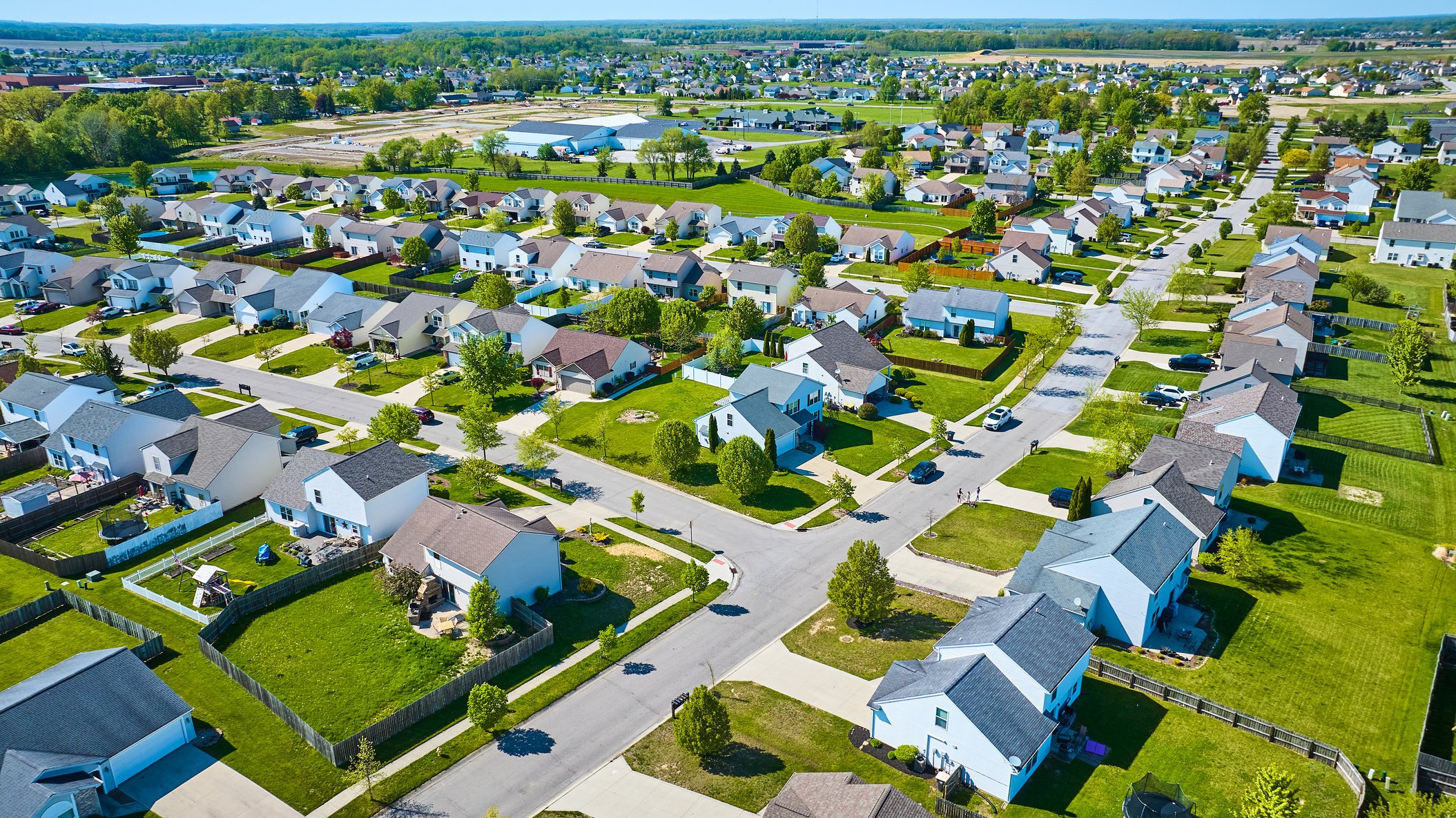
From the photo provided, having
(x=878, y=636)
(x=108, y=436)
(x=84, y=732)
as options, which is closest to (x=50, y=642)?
(x=84, y=732)

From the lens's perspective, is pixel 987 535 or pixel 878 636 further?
pixel 987 535

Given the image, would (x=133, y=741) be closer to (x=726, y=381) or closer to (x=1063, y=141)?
(x=726, y=381)

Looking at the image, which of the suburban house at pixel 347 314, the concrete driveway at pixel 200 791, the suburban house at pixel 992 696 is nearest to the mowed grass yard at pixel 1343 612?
the suburban house at pixel 992 696

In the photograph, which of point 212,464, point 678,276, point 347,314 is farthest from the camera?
point 678,276

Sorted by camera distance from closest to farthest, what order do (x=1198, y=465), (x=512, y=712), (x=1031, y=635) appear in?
(x=1031, y=635), (x=512, y=712), (x=1198, y=465)

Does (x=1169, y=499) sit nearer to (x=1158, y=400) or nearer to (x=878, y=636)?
(x=878, y=636)
